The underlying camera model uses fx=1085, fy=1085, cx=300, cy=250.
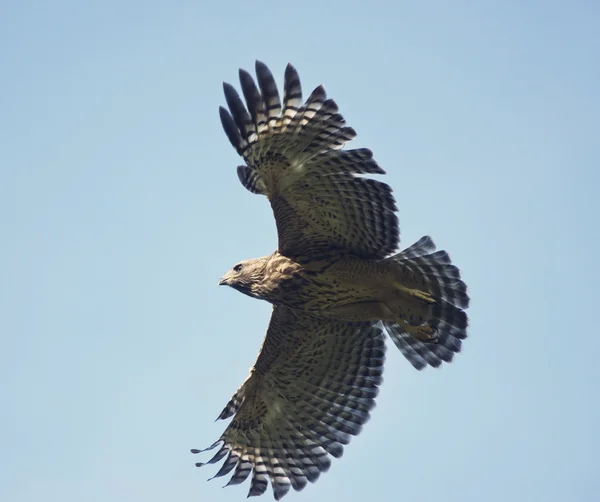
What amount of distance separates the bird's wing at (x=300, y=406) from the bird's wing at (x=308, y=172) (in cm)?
139

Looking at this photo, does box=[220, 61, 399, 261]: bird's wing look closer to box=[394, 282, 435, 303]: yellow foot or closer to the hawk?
the hawk

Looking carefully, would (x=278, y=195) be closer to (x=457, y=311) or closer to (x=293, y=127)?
(x=293, y=127)

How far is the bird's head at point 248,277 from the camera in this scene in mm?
11586

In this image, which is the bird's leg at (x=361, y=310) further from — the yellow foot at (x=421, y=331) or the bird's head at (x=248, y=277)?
the bird's head at (x=248, y=277)

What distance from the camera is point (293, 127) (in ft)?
35.0

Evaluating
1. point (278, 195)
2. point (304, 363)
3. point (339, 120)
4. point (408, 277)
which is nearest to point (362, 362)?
point (304, 363)

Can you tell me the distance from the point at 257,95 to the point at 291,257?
181cm

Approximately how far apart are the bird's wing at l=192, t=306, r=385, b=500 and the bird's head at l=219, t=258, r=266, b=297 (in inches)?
31.6

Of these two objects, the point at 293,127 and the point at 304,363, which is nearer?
the point at 293,127

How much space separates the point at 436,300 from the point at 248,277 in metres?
2.03

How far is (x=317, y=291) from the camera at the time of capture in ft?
37.4

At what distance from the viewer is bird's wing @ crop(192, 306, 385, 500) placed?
12328mm

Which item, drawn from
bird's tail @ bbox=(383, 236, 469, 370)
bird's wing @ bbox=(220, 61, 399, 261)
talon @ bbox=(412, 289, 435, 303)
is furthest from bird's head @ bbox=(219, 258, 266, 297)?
talon @ bbox=(412, 289, 435, 303)

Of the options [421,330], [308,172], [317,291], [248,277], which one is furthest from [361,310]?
[308,172]
